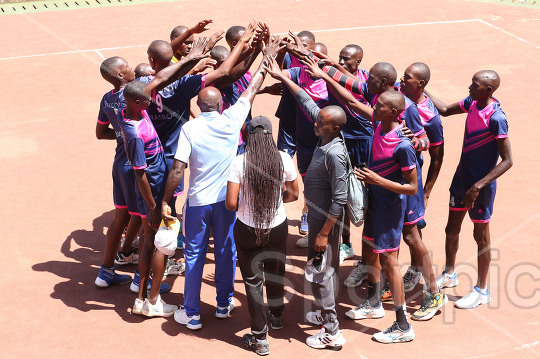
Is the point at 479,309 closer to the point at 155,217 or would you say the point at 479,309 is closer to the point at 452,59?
the point at 155,217

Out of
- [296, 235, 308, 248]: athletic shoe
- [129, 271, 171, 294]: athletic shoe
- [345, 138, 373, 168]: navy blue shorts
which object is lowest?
[129, 271, 171, 294]: athletic shoe

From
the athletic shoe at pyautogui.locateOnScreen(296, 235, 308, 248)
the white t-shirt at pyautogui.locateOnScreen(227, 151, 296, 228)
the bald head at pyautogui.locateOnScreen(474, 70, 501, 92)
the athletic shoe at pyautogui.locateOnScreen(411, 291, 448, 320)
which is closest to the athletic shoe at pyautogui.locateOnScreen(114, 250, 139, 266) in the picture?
the athletic shoe at pyautogui.locateOnScreen(296, 235, 308, 248)

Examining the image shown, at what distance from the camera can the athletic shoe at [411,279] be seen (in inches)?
296

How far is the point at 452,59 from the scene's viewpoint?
48.1ft

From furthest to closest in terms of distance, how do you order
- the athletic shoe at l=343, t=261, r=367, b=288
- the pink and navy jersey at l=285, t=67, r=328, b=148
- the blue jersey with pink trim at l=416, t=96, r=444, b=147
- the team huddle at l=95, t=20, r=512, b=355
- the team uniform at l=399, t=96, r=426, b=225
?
the pink and navy jersey at l=285, t=67, r=328, b=148
the athletic shoe at l=343, t=261, r=367, b=288
the blue jersey with pink trim at l=416, t=96, r=444, b=147
the team uniform at l=399, t=96, r=426, b=225
the team huddle at l=95, t=20, r=512, b=355

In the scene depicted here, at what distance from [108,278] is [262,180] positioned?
2.30 m

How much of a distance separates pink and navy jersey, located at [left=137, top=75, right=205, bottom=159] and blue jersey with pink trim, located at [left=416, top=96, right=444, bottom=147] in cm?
220

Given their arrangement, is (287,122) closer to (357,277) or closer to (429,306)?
(357,277)

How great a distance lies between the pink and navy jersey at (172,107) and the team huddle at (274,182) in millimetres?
12

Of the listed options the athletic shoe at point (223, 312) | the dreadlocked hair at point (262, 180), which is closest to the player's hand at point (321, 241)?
the dreadlocked hair at point (262, 180)

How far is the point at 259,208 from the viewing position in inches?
243

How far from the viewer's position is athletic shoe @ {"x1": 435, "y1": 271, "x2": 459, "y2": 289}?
7551 millimetres

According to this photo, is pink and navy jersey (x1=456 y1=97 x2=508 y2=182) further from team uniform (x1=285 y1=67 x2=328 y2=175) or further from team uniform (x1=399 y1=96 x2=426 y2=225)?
team uniform (x1=285 y1=67 x2=328 y2=175)

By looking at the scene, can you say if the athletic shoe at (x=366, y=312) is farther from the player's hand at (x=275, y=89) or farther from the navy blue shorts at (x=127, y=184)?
the player's hand at (x=275, y=89)
